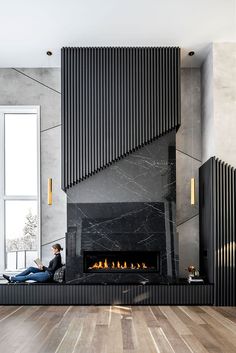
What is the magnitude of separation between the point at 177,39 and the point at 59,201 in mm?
2804

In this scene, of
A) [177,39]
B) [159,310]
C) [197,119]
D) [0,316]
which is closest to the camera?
[0,316]

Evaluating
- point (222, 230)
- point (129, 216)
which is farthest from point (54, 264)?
point (222, 230)

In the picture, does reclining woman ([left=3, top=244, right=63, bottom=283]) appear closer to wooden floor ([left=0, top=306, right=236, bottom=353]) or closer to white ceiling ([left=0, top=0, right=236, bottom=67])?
wooden floor ([left=0, top=306, right=236, bottom=353])

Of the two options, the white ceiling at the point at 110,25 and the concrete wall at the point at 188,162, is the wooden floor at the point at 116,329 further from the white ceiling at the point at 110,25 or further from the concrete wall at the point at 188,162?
the white ceiling at the point at 110,25

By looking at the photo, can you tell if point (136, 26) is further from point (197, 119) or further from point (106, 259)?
point (106, 259)

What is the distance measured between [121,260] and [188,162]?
1721mm

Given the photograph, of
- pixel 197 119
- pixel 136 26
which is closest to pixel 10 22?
pixel 136 26

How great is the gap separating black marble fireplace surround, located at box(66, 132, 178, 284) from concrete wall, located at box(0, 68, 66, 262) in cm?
72

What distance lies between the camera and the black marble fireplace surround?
6.93 meters

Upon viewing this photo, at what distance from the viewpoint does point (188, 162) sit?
25.0 feet

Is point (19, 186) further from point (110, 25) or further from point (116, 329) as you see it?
point (116, 329)

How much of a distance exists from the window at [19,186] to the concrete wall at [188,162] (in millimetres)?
2072

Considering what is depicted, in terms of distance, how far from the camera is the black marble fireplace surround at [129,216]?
22.7ft

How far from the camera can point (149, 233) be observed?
695 cm
